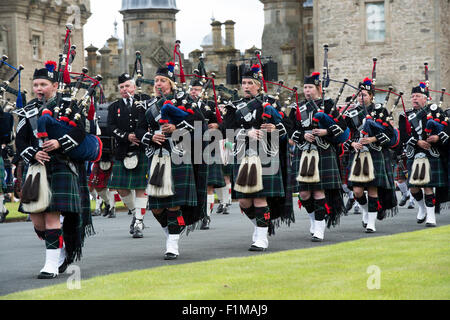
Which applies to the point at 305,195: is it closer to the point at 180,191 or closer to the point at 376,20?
the point at 180,191

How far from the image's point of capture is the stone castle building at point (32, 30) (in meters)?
38.3

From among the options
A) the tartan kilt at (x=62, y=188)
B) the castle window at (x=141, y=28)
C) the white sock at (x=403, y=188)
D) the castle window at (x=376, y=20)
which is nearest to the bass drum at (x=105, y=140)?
the tartan kilt at (x=62, y=188)

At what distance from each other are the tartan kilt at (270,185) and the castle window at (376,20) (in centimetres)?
2494

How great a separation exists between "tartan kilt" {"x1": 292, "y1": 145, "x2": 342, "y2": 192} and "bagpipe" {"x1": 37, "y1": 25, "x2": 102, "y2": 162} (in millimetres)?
3297

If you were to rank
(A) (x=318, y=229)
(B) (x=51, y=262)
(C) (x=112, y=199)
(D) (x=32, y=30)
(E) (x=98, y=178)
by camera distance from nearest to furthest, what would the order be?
(B) (x=51, y=262), (A) (x=318, y=229), (E) (x=98, y=178), (C) (x=112, y=199), (D) (x=32, y=30)

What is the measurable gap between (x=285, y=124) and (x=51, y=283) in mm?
3625

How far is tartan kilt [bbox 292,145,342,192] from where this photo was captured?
11.6m

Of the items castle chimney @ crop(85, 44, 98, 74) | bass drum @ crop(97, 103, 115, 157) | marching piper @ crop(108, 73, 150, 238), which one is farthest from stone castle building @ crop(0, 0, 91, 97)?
marching piper @ crop(108, 73, 150, 238)

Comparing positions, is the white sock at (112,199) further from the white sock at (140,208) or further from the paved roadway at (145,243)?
the white sock at (140,208)

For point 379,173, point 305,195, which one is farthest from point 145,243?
point 379,173

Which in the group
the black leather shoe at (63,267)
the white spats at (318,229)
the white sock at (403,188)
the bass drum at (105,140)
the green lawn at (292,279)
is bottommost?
the white sock at (403,188)

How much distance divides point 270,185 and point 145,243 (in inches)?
74.7

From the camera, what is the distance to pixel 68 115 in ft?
28.8

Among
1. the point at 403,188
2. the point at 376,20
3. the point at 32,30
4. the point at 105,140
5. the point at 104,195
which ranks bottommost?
the point at 403,188
